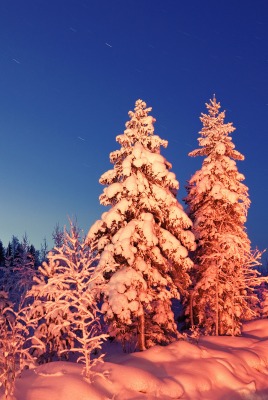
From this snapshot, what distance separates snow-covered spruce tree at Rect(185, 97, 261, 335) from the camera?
92.4 ft

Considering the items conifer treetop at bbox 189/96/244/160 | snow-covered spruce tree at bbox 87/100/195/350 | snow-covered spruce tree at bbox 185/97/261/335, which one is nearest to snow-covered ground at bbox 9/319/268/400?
snow-covered spruce tree at bbox 87/100/195/350

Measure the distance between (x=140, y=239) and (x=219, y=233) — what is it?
9.84 meters

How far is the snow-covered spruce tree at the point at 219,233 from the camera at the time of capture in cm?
2816

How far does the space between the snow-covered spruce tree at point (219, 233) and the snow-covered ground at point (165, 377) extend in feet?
20.2

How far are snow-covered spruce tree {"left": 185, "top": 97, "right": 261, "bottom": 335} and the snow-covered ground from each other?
Result: 20.2 feet

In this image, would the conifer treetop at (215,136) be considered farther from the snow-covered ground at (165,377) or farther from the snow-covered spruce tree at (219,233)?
the snow-covered ground at (165,377)

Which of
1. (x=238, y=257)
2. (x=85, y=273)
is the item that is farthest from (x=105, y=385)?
(x=238, y=257)

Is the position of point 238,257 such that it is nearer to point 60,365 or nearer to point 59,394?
point 60,365

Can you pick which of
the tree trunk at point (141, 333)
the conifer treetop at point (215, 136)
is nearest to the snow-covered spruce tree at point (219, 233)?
the conifer treetop at point (215, 136)

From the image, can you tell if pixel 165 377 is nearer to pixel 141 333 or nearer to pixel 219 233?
pixel 141 333

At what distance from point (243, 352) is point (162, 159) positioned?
34.0ft

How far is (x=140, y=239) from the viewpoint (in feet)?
67.3

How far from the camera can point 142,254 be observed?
20.5m

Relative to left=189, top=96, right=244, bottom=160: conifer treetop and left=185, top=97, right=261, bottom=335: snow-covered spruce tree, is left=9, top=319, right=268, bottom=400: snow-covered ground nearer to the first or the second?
left=185, top=97, right=261, bottom=335: snow-covered spruce tree
